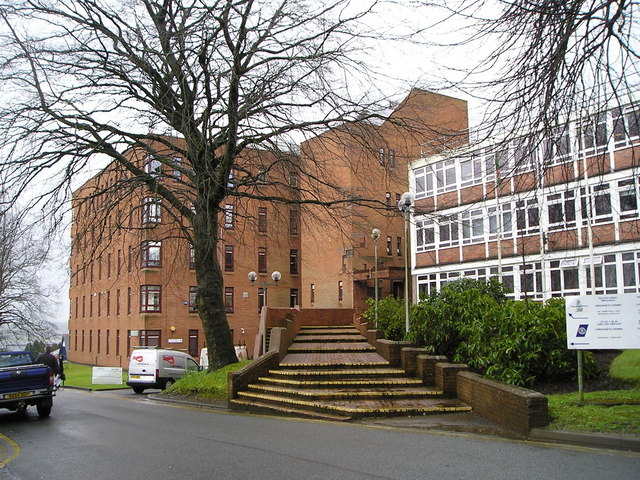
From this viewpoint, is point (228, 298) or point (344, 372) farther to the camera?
point (228, 298)

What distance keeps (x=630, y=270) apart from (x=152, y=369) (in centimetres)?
2209

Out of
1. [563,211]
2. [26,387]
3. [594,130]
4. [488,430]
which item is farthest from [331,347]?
[594,130]

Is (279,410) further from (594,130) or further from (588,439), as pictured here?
(594,130)

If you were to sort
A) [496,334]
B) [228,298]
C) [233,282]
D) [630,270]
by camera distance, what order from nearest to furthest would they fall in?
[496,334]
[630,270]
[228,298]
[233,282]

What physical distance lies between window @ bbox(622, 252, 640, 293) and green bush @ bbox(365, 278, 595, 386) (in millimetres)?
12737

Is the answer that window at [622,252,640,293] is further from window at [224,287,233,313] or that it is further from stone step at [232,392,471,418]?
window at [224,287,233,313]

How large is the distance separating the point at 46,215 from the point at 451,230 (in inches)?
947

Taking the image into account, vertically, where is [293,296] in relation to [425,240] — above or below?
below

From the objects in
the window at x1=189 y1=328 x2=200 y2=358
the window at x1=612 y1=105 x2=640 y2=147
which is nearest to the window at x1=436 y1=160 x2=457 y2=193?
the window at x1=612 y1=105 x2=640 y2=147

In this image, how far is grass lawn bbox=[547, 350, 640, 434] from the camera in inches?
351

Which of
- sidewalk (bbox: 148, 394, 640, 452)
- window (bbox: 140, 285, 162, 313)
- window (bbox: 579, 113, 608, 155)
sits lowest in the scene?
sidewalk (bbox: 148, 394, 640, 452)

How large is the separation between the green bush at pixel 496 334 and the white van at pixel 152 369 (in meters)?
15.3

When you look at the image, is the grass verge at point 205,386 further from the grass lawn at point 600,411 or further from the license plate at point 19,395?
the grass lawn at point 600,411

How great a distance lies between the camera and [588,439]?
8.65 m
